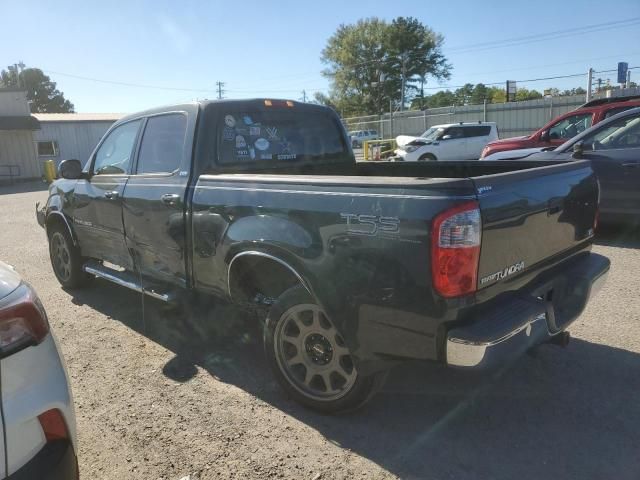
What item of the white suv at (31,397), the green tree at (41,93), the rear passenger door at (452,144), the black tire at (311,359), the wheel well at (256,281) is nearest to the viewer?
the white suv at (31,397)

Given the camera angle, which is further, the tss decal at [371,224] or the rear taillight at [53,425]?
the tss decal at [371,224]

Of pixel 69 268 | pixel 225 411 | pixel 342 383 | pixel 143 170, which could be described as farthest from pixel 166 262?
pixel 69 268

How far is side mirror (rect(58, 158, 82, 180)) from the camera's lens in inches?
197

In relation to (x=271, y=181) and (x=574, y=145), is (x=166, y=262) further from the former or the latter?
(x=574, y=145)

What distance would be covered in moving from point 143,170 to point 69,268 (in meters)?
2.10

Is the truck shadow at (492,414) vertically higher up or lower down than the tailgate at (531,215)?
lower down

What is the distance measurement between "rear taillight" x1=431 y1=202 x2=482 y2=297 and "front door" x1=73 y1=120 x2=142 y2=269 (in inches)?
123

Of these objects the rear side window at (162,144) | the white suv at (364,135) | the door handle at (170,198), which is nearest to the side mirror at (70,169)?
the rear side window at (162,144)

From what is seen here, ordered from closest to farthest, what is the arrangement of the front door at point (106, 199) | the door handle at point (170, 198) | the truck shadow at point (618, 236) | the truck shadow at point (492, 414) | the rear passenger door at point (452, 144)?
the truck shadow at point (492, 414), the door handle at point (170, 198), the front door at point (106, 199), the truck shadow at point (618, 236), the rear passenger door at point (452, 144)

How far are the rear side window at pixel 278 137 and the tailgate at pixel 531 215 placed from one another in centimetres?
211

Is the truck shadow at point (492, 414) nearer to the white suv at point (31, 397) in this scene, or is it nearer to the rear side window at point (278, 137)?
the white suv at point (31, 397)

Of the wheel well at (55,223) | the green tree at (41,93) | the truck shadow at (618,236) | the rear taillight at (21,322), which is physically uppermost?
the green tree at (41,93)

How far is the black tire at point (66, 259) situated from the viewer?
5.61 m

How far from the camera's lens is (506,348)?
2.48 meters
